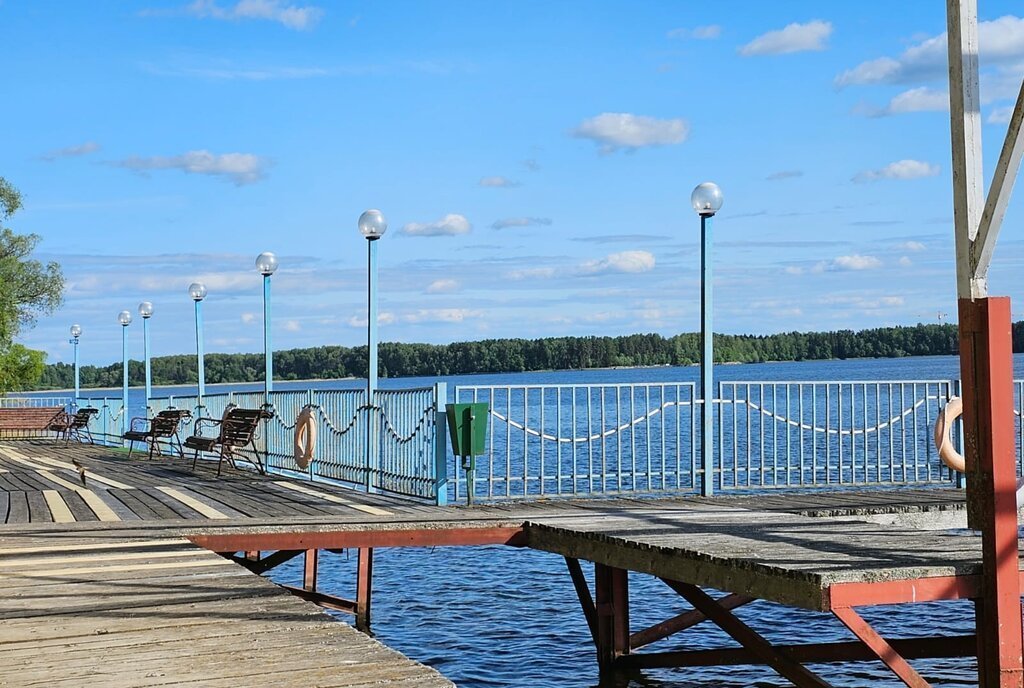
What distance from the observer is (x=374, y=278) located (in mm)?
14656

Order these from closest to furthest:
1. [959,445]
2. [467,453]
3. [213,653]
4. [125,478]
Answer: [213,653] < [467,453] < [959,445] < [125,478]

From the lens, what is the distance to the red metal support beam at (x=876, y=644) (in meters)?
6.25

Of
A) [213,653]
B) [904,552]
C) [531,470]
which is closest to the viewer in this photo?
[213,653]

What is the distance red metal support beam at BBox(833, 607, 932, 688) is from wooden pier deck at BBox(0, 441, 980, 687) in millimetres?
18

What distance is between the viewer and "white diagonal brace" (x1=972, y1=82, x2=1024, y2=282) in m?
5.98

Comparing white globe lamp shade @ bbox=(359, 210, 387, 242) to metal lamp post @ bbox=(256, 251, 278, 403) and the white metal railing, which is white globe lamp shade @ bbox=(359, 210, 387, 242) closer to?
the white metal railing

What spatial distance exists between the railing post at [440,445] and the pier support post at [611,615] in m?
2.44

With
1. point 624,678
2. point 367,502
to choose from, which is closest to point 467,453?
point 367,502

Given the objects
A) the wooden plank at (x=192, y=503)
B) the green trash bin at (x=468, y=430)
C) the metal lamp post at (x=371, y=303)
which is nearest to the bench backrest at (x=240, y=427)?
the wooden plank at (x=192, y=503)

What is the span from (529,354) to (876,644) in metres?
61.2

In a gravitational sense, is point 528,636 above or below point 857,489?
below

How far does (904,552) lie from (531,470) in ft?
121

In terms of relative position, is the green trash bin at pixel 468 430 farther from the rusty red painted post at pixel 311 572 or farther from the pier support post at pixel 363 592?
the rusty red painted post at pixel 311 572

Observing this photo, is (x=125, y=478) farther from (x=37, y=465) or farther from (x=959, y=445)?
(x=959, y=445)
